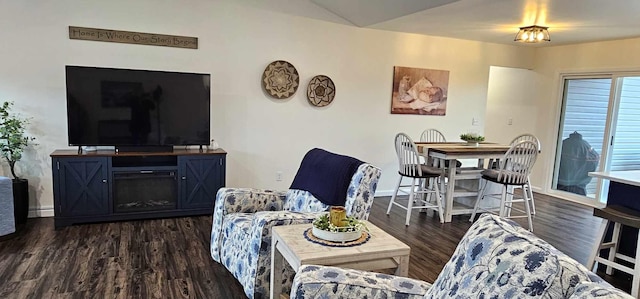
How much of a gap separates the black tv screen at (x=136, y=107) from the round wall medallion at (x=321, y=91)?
1.36 metres

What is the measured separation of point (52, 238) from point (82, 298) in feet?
4.47

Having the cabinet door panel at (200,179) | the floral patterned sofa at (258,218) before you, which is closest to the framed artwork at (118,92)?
the cabinet door panel at (200,179)

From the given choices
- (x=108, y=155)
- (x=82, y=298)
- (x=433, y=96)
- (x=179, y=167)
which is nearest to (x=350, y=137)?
(x=433, y=96)

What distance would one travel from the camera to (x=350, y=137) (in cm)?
557

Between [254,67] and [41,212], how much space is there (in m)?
2.74

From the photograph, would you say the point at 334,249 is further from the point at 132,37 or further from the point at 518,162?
the point at 132,37

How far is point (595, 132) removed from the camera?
580 centimetres

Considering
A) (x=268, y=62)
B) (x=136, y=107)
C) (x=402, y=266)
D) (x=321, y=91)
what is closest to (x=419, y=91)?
(x=321, y=91)

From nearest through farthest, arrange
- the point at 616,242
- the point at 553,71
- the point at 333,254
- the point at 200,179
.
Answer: the point at 333,254 < the point at 616,242 < the point at 200,179 < the point at 553,71

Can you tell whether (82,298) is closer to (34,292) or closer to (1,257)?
(34,292)

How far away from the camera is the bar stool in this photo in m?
2.91

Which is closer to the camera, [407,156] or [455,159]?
[455,159]

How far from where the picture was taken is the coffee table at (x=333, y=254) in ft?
6.37

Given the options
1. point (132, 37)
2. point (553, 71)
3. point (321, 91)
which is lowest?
point (321, 91)
